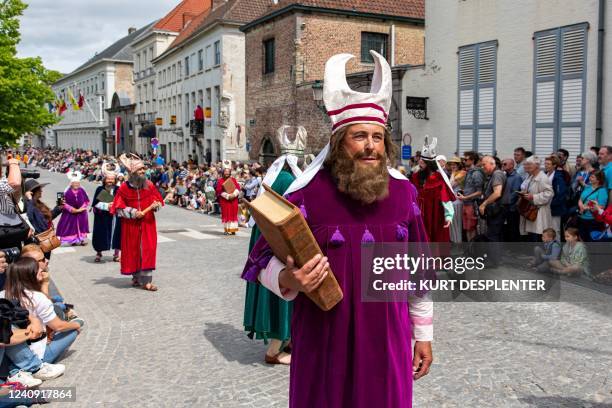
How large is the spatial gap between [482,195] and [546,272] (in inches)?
74.9

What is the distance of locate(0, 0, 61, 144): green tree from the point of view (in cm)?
3014

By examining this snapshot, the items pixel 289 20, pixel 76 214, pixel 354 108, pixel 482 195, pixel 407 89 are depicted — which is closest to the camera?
pixel 354 108

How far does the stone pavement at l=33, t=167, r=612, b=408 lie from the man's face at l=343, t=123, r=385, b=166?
260cm

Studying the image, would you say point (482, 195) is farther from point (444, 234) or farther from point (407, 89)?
point (407, 89)

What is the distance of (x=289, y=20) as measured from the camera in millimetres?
28016

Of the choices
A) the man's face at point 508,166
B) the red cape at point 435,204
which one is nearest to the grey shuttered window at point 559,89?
the man's face at point 508,166

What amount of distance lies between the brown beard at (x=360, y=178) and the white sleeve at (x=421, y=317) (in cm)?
62

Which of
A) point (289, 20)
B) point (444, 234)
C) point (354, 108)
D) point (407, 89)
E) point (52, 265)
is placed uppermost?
point (289, 20)

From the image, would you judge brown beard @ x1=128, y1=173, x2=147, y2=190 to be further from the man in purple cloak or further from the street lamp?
the street lamp

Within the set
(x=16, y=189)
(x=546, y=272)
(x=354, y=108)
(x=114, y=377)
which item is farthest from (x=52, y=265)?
(x=354, y=108)

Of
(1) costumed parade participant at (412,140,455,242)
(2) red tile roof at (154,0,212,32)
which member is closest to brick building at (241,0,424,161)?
(1) costumed parade participant at (412,140,455,242)

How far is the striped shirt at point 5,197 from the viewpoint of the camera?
5809 mm

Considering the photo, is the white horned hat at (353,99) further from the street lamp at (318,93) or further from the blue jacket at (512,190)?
the street lamp at (318,93)

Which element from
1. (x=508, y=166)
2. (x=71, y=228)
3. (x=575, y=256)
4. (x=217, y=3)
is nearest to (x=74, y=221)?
(x=71, y=228)
